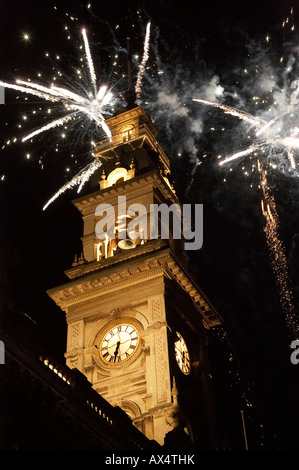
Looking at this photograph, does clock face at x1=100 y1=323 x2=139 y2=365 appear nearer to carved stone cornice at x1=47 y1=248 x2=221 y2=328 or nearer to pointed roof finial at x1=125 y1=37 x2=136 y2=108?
carved stone cornice at x1=47 y1=248 x2=221 y2=328

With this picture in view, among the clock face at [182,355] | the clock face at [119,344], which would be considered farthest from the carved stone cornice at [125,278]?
the clock face at [182,355]

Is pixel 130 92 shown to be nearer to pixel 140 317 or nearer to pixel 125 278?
pixel 125 278

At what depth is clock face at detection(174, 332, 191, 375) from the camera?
41.6 m

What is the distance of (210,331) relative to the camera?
166ft

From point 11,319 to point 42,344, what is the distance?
2907mm

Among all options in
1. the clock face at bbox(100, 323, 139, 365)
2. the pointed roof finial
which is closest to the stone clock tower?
the clock face at bbox(100, 323, 139, 365)

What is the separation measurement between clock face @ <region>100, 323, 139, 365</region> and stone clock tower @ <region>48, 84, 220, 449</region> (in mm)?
59

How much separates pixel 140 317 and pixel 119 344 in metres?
1.94

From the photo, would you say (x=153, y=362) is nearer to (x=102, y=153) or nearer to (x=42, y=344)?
(x=42, y=344)

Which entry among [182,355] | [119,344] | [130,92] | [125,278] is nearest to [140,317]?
[119,344]

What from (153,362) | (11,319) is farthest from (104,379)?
(11,319)

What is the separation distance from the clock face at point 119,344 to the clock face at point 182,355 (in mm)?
2592

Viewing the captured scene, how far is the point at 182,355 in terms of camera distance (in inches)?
1672

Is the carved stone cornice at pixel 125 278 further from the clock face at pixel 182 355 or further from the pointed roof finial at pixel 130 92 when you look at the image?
the pointed roof finial at pixel 130 92
